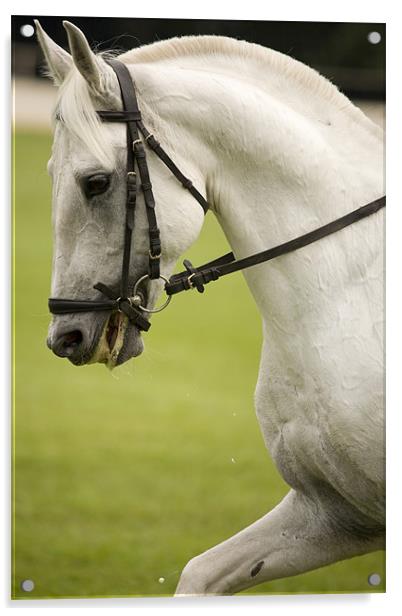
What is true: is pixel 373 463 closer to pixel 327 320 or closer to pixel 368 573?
pixel 327 320

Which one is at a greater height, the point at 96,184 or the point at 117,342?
the point at 96,184

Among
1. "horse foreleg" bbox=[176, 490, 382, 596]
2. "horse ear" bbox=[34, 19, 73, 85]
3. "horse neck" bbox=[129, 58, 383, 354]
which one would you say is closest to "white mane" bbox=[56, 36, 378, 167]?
"horse neck" bbox=[129, 58, 383, 354]

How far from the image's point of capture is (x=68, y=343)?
2.09 meters

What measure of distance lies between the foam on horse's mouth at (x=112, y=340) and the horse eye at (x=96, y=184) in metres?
0.29

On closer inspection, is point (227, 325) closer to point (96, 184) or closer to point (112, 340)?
point (112, 340)

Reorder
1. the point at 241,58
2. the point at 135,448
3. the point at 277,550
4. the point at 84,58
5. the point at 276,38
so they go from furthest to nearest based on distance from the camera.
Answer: the point at 135,448, the point at 276,38, the point at 277,550, the point at 241,58, the point at 84,58

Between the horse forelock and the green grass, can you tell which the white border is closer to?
the green grass

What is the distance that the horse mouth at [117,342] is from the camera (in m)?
2.11

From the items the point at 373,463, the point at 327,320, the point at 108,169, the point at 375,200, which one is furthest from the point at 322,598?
the point at 108,169

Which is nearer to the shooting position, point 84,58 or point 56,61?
point 84,58

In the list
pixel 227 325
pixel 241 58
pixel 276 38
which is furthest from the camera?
pixel 227 325

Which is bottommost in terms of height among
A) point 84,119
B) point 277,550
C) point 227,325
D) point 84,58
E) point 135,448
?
point 135,448

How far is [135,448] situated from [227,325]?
74 cm

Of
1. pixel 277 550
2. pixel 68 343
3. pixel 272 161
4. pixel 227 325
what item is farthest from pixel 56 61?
pixel 227 325
